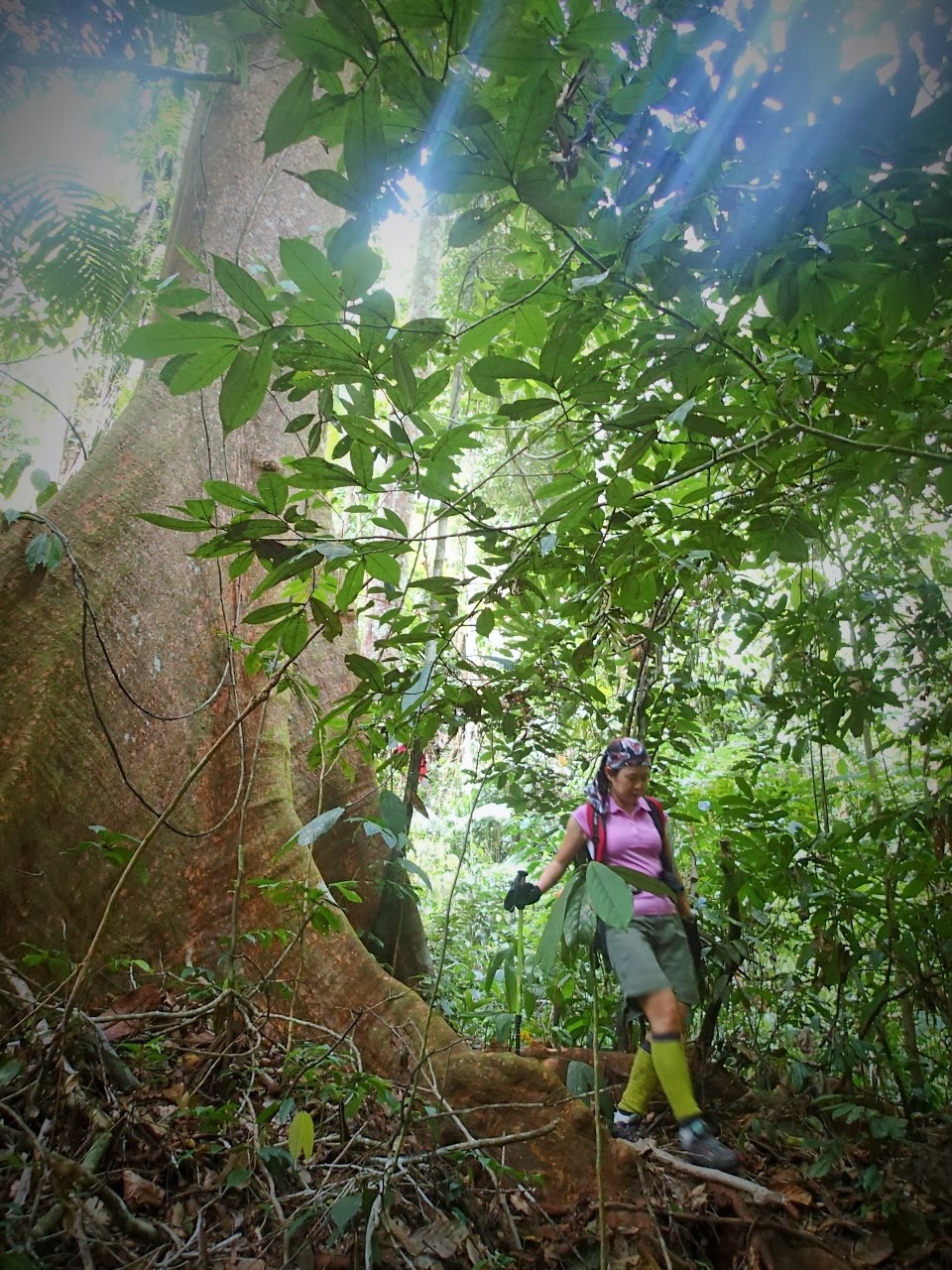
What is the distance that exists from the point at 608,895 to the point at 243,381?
75cm

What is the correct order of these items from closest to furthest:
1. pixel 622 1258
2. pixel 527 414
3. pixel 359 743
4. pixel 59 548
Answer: pixel 527 414, pixel 622 1258, pixel 359 743, pixel 59 548

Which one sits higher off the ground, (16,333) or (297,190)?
(297,190)

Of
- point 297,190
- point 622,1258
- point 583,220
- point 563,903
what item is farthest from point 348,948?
point 297,190

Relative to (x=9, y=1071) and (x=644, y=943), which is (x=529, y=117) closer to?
(x=9, y=1071)

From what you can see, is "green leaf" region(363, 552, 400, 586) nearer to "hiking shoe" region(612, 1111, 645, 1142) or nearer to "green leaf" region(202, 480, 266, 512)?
"green leaf" region(202, 480, 266, 512)

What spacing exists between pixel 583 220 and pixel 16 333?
→ 12.2 feet

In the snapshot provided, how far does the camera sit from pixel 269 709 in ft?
7.97

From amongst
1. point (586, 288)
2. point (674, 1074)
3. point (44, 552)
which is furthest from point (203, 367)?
point (674, 1074)

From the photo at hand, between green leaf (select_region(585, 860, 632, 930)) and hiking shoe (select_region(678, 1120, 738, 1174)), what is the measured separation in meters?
1.54

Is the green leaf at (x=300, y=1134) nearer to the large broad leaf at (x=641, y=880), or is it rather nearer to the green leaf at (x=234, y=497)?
the large broad leaf at (x=641, y=880)

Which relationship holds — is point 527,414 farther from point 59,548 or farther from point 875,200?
point 59,548

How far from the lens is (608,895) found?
0.70m

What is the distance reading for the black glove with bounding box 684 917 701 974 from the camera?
2.30m

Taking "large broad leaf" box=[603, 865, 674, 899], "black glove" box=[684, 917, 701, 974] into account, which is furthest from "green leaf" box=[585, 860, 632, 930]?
"black glove" box=[684, 917, 701, 974]
